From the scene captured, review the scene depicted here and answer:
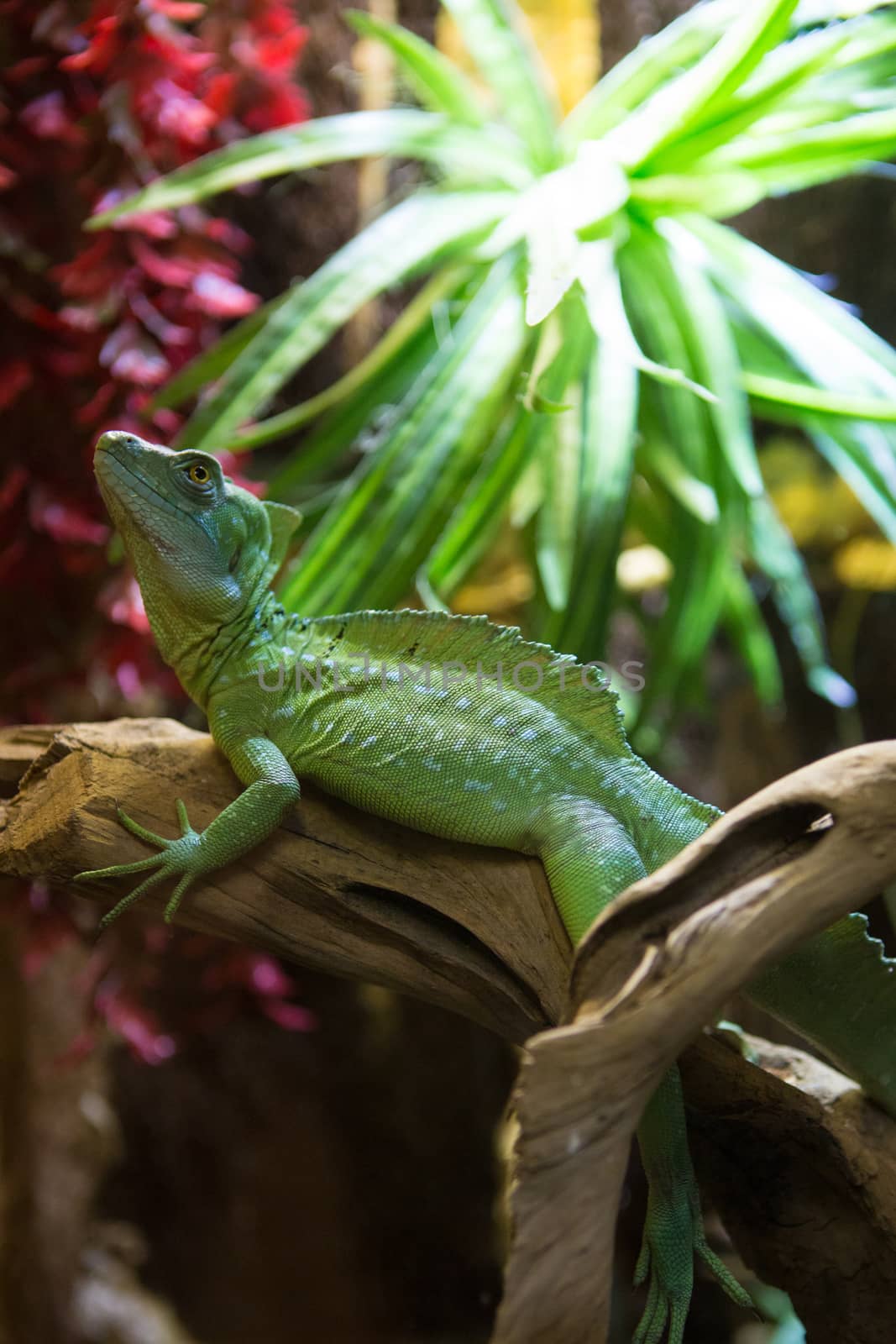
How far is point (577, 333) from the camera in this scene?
3.12 m

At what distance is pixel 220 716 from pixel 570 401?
5.33 feet

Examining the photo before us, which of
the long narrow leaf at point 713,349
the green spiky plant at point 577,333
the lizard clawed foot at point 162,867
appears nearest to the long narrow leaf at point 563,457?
the green spiky plant at point 577,333

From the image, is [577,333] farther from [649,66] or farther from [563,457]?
[649,66]

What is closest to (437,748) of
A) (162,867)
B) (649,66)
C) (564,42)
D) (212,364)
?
(162,867)

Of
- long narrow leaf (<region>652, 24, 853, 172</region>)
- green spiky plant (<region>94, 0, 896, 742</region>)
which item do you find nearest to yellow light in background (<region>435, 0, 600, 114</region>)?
green spiky plant (<region>94, 0, 896, 742</region>)

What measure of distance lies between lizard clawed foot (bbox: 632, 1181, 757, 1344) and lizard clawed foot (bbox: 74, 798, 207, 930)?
118 cm

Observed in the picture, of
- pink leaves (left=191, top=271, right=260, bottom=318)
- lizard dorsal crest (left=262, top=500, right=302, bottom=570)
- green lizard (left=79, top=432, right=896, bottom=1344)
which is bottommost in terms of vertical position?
green lizard (left=79, top=432, right=896, bottom=1344)

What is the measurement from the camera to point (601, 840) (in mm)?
2152

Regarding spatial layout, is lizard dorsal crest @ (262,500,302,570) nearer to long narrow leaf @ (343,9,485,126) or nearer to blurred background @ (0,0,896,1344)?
blurred background @ (0,0,896,1344)

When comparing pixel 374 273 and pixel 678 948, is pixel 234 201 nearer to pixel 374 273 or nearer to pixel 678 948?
pixel 374 273

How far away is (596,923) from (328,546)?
5.55ft

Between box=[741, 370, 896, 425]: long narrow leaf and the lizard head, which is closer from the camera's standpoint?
the lizard head

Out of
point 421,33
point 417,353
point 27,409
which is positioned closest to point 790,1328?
point 417,353

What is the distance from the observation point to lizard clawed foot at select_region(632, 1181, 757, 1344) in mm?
1997
